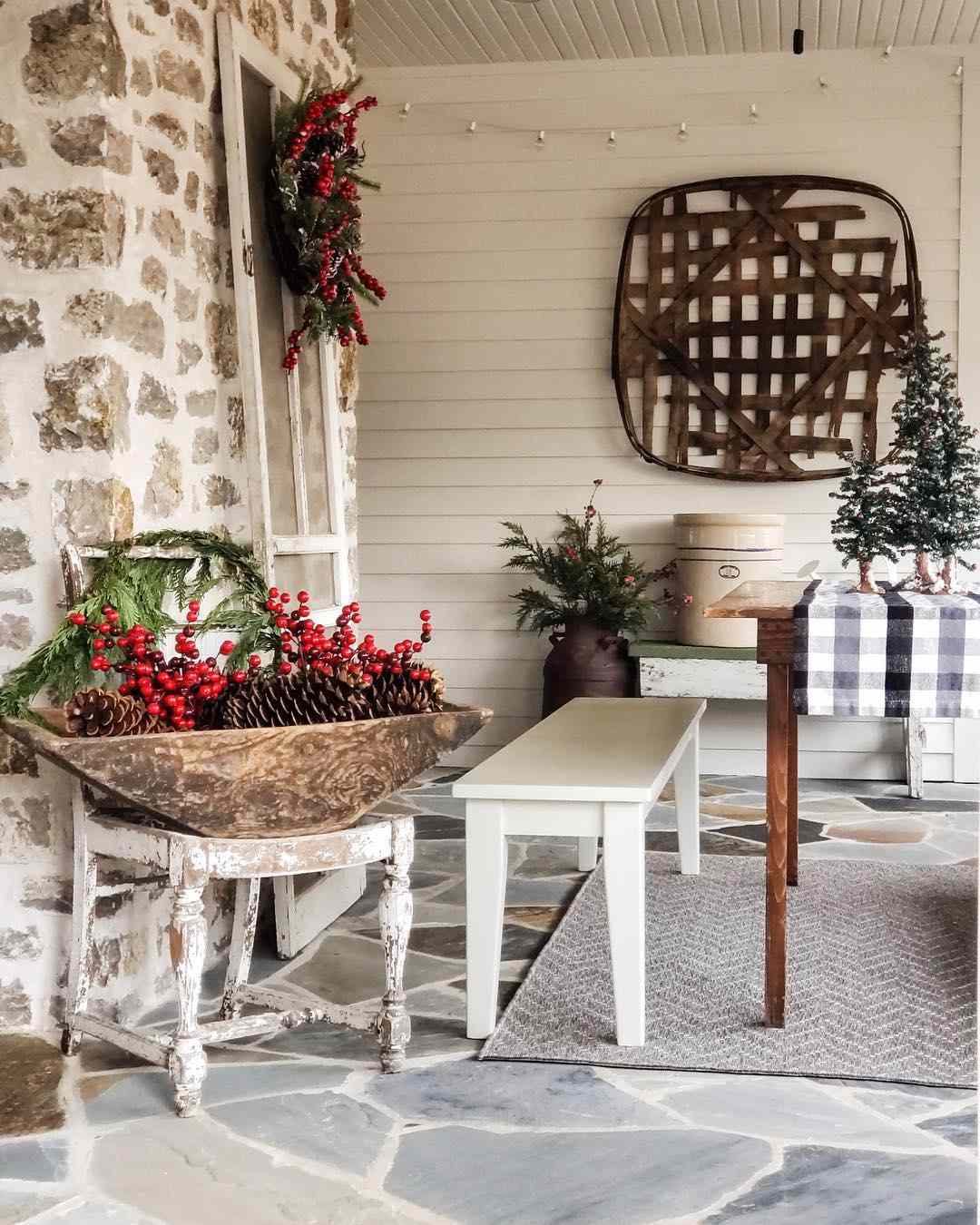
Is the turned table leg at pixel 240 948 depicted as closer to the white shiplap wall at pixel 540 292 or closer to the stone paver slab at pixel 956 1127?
the stone paver slab at pixel 956 1127

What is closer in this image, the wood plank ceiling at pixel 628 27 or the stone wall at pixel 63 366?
the stone wall at pixel 63 366

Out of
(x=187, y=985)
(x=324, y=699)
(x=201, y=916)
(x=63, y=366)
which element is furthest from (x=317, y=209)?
(x=187, y=985)

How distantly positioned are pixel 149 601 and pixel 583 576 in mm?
2772

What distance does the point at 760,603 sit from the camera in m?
2.95

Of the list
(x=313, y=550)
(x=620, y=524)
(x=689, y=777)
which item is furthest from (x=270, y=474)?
(x=620, y=524)

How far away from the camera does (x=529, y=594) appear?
557 cm

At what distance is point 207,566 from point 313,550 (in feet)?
2.53

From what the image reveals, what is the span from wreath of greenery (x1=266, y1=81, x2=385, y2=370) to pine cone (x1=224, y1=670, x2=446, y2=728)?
1332 mm

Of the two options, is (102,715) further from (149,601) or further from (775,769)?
(775,769)

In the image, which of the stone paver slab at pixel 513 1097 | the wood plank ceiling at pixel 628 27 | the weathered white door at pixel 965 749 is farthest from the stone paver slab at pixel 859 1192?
the wood plank ceiling at pixel 628 27

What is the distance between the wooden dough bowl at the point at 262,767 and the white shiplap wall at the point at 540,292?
10.5 ft

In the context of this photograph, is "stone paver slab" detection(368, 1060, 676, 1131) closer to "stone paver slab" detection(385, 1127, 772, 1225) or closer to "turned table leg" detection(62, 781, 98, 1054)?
"stone paver slab" detection(385, 1127, 772, 1225)

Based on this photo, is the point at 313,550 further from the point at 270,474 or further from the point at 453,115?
the point at 453,115

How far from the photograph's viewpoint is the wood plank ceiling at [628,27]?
5043mm
